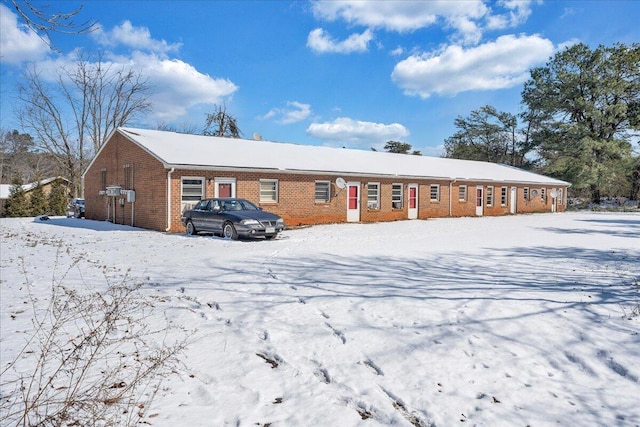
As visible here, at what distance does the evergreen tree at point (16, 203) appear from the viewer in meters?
34.5

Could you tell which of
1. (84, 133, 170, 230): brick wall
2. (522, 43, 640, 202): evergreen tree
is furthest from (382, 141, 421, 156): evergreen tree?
(84, 133, 170, 230): brick wall

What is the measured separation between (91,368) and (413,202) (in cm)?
2336

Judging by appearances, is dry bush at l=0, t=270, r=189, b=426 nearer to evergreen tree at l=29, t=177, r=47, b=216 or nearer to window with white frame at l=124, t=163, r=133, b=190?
window with white frame at l=124, t=163, r=133, b=190

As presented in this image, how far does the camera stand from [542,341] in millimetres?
4320

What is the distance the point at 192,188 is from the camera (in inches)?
682

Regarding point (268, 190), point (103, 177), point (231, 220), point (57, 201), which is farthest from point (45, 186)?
point (231, 220)

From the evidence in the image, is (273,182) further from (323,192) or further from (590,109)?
(590,109)

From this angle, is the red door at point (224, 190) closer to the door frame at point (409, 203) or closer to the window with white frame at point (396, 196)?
the window with white frame at point (396, 196)

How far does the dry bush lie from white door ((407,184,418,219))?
70.0ft

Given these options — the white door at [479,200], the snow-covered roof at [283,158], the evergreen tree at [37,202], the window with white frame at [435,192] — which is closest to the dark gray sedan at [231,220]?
the snow-covered roof at [283,158]

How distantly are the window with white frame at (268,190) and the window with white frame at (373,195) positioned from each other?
243 inches

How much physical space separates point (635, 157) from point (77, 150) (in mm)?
56974

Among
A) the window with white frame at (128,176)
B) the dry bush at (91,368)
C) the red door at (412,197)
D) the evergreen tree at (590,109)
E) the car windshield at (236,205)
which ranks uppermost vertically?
the evergreen tree at (590,109)

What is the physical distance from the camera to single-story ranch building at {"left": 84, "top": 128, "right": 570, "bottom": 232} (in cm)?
1741
